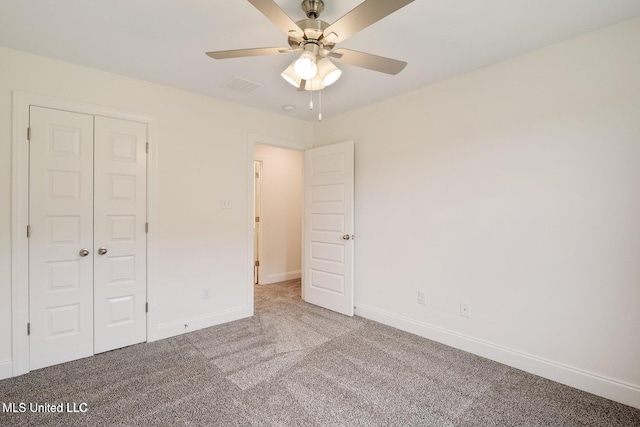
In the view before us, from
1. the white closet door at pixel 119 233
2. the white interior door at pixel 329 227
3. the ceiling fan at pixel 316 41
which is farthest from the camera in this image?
the white interior door at pixel 329 227

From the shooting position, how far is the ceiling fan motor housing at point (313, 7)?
1684 mm

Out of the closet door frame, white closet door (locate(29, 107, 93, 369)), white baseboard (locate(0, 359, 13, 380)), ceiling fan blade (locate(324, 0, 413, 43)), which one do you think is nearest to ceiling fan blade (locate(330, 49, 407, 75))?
ceiling fan blade (locate(324, 0, 413, 43))

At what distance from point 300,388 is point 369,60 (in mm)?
2201

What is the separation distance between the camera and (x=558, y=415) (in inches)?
73.1

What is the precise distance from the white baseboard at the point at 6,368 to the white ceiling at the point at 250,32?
Result: 7.75ft

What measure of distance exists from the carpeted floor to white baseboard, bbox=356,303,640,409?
65mm

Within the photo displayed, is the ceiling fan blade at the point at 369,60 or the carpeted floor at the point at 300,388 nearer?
the ceiling fan blade at the point at 369,60

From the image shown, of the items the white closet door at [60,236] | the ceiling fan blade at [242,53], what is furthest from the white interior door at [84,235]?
the ceiling fan blade at [242,53]

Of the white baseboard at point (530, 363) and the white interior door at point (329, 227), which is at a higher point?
the white interior door at point (329, 227)

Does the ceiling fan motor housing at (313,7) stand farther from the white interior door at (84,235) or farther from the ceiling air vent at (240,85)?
the white interior door at (84,235)

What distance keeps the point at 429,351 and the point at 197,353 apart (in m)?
2.06

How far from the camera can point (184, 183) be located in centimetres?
309

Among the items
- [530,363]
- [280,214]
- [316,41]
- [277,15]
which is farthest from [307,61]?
[280,214]

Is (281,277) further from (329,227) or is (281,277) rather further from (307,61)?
(307,61)
